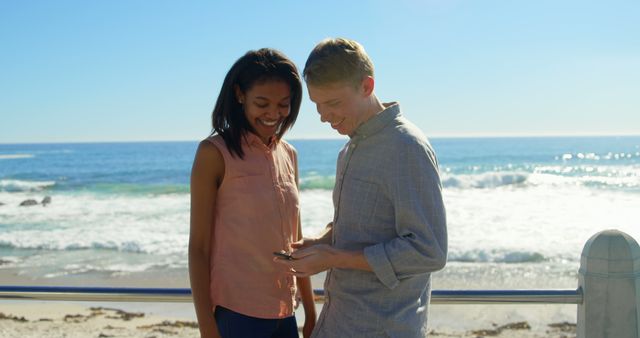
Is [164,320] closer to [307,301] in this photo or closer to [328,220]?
[307,301]

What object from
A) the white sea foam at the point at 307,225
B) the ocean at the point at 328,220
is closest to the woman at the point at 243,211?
the ocean at the point at 328,220

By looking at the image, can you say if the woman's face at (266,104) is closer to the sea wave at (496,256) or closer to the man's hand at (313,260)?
the man's hand at (313,260)

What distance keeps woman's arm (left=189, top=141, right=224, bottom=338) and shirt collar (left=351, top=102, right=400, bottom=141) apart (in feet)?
1.53

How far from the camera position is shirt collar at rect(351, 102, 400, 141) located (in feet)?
6.21

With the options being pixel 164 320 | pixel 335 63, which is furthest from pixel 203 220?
pixel 164 320

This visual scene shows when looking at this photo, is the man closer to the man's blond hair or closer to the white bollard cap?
the man's blond hair

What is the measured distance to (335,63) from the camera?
1.78 metres

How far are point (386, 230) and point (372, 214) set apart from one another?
0.06 metres

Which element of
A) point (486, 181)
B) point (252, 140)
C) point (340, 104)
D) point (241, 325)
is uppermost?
point (340, 104)

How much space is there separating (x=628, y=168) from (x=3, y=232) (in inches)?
1359

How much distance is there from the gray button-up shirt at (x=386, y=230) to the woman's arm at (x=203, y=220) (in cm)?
35

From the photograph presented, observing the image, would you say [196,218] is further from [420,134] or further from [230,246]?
[420,134]

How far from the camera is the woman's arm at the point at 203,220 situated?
2.07 metres

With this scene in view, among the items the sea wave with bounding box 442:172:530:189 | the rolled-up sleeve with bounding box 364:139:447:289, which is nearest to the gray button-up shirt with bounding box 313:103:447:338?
the rolled-up sleeve with bounding box 364:139:447:289
